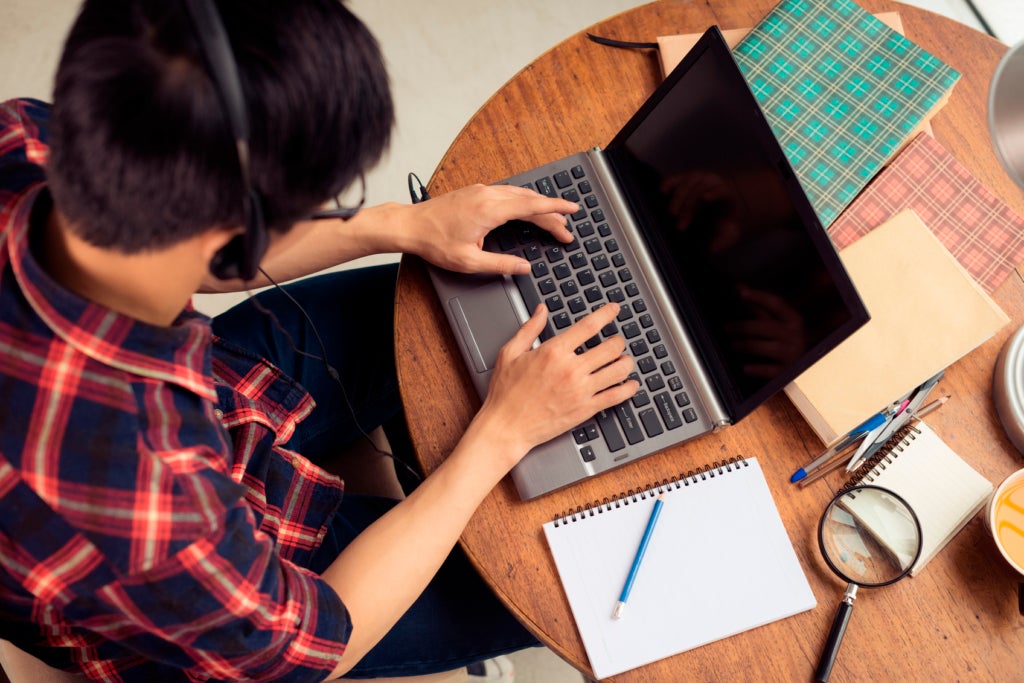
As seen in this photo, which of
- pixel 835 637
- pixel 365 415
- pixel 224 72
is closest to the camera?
pixel 224 72

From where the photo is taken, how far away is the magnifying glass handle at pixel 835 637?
0.75m

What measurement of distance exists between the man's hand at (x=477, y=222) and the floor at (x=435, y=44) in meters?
0.91

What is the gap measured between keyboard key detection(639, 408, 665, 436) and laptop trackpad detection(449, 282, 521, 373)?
19 cm

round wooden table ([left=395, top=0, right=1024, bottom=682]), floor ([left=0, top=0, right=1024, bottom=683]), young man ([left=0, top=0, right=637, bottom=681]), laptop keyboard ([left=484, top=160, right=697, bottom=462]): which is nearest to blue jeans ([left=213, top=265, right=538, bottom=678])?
young man ([left=0, top=0, right=637, bottom=681])

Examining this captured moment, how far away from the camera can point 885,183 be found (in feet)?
2.96

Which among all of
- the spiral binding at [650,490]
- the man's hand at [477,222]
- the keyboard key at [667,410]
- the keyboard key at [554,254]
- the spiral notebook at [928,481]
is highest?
the man's hand at [477,222]

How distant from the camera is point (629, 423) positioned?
826 mm

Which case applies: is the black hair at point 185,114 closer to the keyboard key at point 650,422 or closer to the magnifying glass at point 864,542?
the keyboard key at point 650,422

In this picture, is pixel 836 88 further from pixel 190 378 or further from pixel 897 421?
pixel 190 378

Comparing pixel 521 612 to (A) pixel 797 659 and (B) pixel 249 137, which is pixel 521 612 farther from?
(B) pixel 249 137

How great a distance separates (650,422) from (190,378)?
0.49 metres

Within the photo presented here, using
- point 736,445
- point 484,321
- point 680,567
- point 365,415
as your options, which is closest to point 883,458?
point 736,445

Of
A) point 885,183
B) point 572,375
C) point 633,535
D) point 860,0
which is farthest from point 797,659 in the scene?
point 860,0

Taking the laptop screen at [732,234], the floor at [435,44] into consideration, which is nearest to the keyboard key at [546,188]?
the laptop screen at [732,234]
